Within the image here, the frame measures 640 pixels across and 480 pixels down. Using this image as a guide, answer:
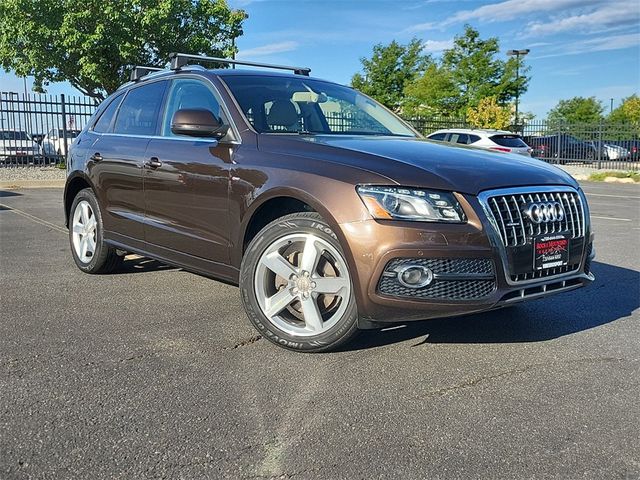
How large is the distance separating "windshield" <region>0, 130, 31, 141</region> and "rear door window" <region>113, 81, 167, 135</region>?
15.6 metres

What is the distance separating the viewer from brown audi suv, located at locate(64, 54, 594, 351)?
3188 mm

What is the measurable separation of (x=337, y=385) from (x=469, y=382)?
677mm

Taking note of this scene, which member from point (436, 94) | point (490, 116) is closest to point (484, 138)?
point (490, 116)

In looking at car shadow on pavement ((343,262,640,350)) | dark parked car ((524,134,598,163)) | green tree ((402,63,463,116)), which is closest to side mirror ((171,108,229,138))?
car shadow on pavement ((343,262,640,350))

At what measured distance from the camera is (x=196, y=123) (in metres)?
3.93

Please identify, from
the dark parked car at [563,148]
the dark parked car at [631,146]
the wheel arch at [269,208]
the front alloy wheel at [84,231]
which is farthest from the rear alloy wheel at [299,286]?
the dark parked car at [631,146]

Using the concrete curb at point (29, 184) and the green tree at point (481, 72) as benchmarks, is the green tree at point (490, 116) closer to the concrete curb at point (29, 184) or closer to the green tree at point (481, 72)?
the green tree at point (481, 72)

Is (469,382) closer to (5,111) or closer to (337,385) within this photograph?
(337,385)

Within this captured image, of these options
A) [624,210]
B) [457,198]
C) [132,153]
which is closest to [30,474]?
[457,198]

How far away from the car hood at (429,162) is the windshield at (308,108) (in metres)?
0.35

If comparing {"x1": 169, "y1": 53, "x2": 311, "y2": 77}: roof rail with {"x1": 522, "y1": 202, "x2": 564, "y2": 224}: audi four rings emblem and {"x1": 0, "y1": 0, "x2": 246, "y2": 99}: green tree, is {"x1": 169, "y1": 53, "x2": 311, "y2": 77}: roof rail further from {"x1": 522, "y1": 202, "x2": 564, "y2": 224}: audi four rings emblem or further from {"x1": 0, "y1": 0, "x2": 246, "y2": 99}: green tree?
{"x1": 0, "y1": 0, "x2": 246, "y2": 99}: green tree

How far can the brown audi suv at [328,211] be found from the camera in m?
3.19

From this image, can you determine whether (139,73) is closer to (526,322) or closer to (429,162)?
(429,162)

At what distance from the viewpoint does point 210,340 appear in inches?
148
